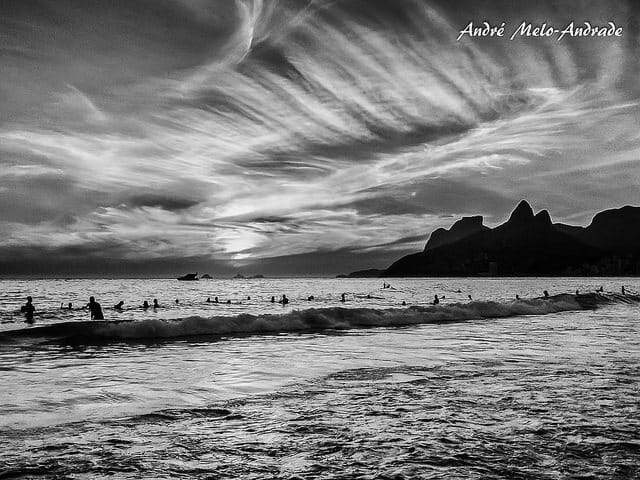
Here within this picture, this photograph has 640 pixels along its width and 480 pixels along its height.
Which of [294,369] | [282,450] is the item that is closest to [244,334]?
[294,369]

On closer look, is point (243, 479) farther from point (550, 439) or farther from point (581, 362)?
point (581, 362)

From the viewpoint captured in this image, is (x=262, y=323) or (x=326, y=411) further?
(x=262, y=323)

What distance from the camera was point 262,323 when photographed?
29.6m

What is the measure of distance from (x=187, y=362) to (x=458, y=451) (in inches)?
475

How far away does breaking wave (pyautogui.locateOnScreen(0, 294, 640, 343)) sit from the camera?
25.5 m

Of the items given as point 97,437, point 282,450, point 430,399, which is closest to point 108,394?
point 97,437

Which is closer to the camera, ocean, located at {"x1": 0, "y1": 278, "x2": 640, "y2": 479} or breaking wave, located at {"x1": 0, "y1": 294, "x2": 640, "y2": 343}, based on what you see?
ocean, located at {"x1": 0, "y1": 278, "x2": 640, "y2": 479}

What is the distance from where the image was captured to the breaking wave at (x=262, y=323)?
25.5 m

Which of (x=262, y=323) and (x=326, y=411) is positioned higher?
(x=262, y=323)

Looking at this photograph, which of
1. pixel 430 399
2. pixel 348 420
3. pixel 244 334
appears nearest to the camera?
pixel 348 420

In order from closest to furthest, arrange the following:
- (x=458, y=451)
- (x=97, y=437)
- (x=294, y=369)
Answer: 1. (x=458, y=451)
2. (x=97, y=437)
3. (x=294, y=369)

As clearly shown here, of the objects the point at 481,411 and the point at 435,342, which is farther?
the point at 435,342

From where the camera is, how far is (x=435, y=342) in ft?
72.5

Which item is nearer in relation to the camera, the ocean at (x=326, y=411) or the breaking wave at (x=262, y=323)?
the ocean at (x=326, y=411)
